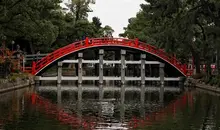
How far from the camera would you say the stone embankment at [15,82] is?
35869 millimetres

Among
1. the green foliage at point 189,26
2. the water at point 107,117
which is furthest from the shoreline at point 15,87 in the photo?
the green foliage at point 189,26

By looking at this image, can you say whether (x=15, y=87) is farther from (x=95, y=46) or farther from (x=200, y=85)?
(x=200, y=85)

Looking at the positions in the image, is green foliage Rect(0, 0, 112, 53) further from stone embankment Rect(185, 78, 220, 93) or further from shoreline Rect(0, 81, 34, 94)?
stone embankment Rect(185, 78, 220, 93)

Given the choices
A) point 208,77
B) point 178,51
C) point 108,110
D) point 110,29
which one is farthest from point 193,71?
point 110,29

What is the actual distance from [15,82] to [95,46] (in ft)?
42.7

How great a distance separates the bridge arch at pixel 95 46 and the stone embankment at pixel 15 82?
8.17 feet

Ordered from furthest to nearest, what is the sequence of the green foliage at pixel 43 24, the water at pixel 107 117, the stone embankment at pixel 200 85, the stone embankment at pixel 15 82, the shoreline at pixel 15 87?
the stone embankment at pixel 200 85
the green foliage at pixel 43 24
the stone embankment at pixel 15 82
the shoreline at pixel 15 87
the water at pixel 107 117

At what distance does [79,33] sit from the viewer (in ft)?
236

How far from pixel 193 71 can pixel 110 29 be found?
190ft

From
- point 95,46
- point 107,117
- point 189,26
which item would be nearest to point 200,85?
point 189,26

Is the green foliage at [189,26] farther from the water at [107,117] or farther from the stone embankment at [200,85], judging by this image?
the water at [107,117]

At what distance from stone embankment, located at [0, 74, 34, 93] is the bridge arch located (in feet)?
8.17

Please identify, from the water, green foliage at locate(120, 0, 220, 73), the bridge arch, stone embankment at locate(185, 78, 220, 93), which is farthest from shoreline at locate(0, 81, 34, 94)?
stone embankment at locate(185, 78, 220, 93)

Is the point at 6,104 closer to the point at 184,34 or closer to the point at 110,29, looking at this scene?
the point at 184,34
